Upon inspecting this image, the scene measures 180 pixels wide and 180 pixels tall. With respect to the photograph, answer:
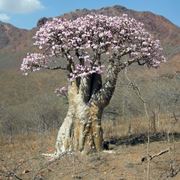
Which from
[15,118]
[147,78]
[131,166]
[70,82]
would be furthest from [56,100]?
[131,166]

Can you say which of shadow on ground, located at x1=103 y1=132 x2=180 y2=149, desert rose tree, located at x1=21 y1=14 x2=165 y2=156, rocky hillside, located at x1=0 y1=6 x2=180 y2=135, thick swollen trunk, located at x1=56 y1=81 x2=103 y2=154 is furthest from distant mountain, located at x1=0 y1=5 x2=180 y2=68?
thick swollen trunk, located at x1=56 y1=81 x2=103 y2=154

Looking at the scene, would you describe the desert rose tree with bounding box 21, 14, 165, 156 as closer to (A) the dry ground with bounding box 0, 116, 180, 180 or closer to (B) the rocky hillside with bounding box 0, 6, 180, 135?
(A) the dry ground with bounding box 0, 116, 180, 180

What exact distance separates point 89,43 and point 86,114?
66.1 inches

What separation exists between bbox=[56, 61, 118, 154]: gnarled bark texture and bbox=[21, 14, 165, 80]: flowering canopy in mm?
426

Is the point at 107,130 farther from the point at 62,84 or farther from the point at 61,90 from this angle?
the point at 62,84

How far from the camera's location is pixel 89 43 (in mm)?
12078

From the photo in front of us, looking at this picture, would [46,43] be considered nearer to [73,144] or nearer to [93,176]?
[73,144]

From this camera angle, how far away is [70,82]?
1303cm

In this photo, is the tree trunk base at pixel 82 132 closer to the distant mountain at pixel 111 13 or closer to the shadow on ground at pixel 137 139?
the shadow on ground at pixel 137 139

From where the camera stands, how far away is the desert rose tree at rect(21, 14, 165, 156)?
40.0 feet

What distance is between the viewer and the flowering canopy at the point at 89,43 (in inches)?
478

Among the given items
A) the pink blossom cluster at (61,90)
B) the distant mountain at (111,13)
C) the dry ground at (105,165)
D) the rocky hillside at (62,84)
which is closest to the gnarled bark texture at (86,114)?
the dry ground at (105,165)


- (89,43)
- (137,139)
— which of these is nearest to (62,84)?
(137,139)

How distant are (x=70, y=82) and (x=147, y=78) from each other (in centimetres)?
2013
